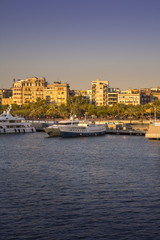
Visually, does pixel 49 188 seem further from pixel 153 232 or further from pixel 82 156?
pixel 82 156

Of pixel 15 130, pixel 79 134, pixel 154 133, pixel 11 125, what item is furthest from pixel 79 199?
pixel 11 125

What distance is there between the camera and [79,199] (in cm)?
4003

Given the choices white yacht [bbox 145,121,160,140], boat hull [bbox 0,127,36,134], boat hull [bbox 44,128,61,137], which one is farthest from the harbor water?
boat hull [bbox 0,127,36,134]

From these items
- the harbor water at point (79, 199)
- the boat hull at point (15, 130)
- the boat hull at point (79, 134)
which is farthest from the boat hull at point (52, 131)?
the harbor water at point (79, 199)

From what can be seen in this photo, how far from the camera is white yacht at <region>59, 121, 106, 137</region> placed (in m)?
116

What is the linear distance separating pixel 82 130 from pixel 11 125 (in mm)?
27702

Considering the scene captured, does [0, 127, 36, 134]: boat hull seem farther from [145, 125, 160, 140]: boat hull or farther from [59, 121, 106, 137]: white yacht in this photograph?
[145, 125, 160, 140]: boat hull

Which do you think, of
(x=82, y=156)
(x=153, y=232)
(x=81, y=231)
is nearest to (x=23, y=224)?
(x=81, y=231)

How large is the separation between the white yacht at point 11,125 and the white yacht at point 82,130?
23498 mm

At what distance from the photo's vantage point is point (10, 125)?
13438 cm

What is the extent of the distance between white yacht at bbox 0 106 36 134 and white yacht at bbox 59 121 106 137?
925 inches

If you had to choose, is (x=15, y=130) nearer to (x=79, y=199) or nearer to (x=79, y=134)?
(x=79, y=134)

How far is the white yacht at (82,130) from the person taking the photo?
116 meters

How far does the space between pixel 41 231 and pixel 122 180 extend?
19.1 meters
